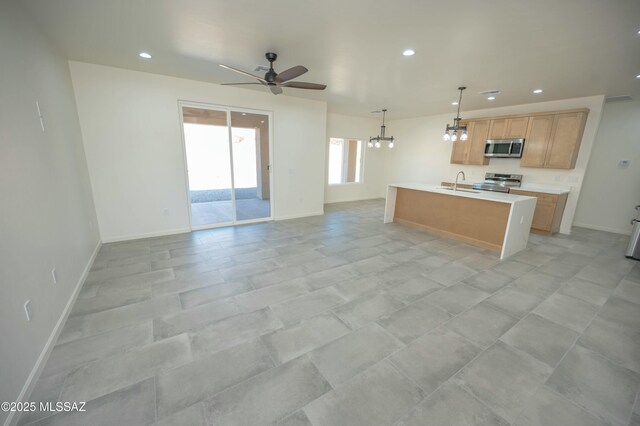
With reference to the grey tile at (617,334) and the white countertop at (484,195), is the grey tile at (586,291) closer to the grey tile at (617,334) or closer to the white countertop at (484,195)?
the grey tile at (617,334)

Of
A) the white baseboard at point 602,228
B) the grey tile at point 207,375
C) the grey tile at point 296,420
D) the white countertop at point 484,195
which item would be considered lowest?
the grey tile at point 207,375

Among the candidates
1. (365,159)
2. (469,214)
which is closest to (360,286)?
(469,214)

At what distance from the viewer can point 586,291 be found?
2.97 m

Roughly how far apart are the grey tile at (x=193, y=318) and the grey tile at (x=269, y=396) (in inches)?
32.0

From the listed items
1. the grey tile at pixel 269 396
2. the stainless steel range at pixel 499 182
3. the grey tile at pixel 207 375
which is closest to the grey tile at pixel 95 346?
the grey tile at pixel 207 375

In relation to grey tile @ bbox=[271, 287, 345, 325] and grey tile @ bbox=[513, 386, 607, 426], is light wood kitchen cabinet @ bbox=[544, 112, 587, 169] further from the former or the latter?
grey tile @ bbox=[271, 287, 345, 325]

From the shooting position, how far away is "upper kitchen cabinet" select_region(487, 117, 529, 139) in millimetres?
5391

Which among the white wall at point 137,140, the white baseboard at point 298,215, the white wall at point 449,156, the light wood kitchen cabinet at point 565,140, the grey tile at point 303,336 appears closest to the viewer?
Answer: the grey tile at point 303,336

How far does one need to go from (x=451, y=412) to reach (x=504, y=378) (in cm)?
57

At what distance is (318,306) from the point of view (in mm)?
2541

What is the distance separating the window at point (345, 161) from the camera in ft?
26.0

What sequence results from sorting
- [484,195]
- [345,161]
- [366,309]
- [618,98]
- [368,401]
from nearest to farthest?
[368,401], [366,309], [484,195], [618,98], [345,161]

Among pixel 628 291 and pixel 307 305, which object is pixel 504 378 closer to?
pixel 307 305

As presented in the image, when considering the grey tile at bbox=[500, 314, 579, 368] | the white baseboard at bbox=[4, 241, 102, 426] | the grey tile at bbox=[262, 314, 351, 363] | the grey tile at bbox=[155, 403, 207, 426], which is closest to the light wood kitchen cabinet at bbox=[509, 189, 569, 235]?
the grey tile at bbox=[500, 314, 579, 368]
